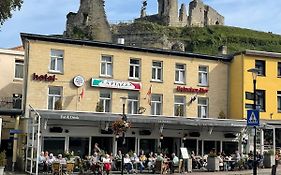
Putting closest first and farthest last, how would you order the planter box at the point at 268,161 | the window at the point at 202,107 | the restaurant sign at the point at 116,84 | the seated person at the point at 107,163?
the seated person at the point at 107,163
the planter box at the point at 268,161
the restaurant sign at the point at 116,84
the window at the point at 202,107

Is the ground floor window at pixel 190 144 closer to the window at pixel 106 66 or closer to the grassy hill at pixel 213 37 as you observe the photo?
the window at pixel 106 66

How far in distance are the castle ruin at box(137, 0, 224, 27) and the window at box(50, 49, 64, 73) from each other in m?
49.9

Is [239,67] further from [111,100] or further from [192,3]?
[192,3]

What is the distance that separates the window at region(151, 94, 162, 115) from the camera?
34.6 meters

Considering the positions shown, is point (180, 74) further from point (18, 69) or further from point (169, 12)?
point (169, 12)

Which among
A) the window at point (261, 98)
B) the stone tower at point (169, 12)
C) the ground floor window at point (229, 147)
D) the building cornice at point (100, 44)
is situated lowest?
the ground floor window at point (229, 147)

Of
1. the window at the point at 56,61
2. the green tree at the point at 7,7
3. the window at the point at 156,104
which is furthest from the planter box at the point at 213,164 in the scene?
the green tree at the point at 7,7

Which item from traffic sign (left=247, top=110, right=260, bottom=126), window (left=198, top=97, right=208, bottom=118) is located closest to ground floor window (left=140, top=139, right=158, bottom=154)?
window (left=198, top=97, right=208, bottom=118)

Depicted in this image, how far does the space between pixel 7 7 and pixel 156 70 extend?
14333mm

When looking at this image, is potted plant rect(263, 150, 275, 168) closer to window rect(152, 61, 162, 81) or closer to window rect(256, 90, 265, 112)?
window rect(256, 90, 265, 112)

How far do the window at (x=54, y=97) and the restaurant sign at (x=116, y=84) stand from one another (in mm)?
2316

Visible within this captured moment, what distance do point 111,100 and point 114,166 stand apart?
5404mm

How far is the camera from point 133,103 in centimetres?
3400

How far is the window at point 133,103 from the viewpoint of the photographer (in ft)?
111
